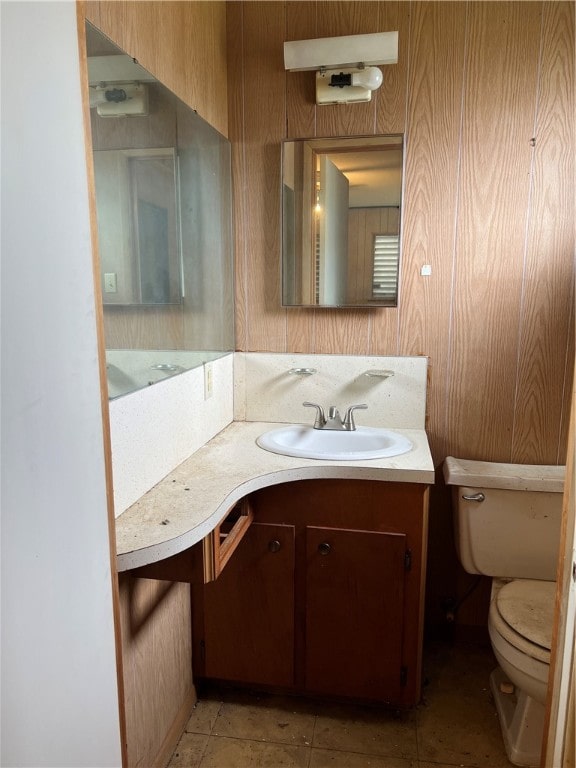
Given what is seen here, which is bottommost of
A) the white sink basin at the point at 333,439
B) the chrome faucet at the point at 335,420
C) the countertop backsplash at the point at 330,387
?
the white sink basin at the point at 333,439

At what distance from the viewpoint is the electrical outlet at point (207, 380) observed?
6.01 ft

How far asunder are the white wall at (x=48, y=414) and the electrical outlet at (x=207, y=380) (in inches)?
40.0

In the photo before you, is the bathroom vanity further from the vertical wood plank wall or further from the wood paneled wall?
the wood paneled wall

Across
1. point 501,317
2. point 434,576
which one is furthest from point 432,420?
point 434,576

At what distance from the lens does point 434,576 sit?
2109 millimetres

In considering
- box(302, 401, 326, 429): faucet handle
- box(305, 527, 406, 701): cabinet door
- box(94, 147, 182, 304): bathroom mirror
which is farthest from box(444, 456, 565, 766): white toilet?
box(94, 147, 182, 304): bathroom mirror

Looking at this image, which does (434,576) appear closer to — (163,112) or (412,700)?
(412,700)

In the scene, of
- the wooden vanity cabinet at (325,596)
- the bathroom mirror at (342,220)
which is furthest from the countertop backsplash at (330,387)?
the wooden vanity cabinet at (325,596)

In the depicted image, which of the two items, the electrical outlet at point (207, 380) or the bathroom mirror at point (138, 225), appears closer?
the bathroom mirror at point (138, 225)

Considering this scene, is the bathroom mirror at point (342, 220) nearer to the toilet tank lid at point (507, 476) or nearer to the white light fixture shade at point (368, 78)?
the white light fixture shade at point (368, 78)

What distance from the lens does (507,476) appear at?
5.91 ft

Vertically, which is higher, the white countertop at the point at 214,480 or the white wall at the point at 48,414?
the white wall at the point at 48,414

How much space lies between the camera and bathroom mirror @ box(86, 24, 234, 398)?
121 centimetres

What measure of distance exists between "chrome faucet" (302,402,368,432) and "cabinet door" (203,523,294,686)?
0.45 m
